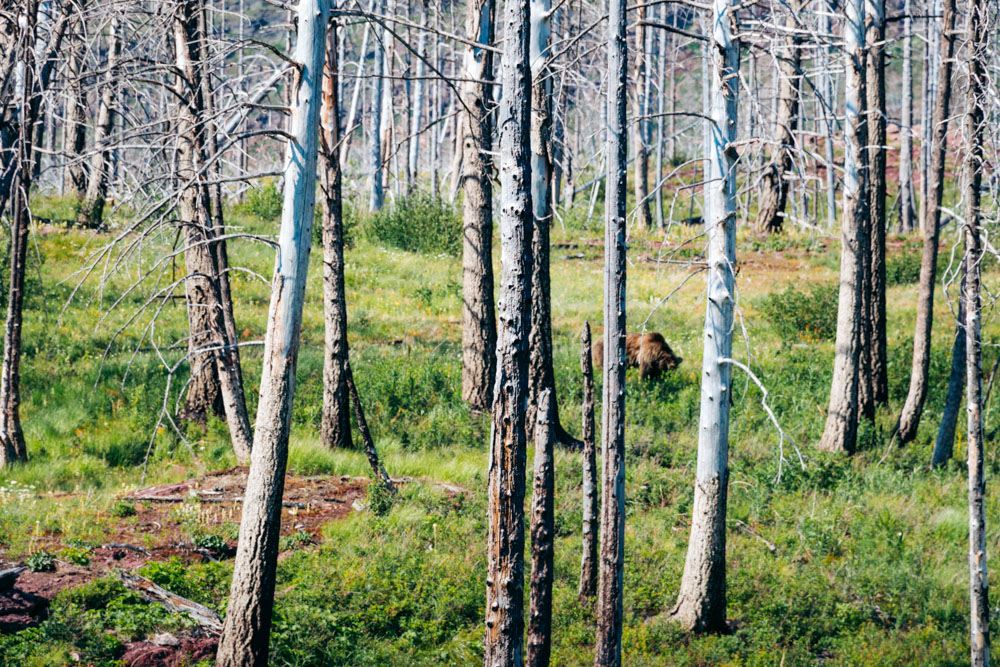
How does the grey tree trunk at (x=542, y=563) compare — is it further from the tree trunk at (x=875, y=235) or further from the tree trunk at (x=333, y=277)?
the tree trunk at (x=875, y=235)

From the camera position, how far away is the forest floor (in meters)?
7.19

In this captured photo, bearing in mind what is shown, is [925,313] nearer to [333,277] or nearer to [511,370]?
[333,277]

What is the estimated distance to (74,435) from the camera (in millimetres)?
10719

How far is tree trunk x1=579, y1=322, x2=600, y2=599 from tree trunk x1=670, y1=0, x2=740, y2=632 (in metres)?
0.87

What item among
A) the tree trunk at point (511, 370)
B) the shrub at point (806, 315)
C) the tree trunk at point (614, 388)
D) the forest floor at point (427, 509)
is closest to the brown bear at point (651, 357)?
the forest floor at point (427, 509)

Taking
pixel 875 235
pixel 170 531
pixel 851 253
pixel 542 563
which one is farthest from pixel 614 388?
pixel 875 235

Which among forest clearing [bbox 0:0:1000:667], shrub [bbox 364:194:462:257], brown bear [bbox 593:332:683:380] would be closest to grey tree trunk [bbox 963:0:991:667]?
forest clearing [bbox 0:0:1000:667]

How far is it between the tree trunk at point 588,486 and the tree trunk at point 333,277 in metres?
3.39

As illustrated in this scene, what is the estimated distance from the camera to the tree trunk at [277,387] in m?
6.12

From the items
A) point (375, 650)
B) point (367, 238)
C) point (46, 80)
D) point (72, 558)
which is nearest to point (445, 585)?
point (375, 650)

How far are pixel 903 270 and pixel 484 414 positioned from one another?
44.2ft

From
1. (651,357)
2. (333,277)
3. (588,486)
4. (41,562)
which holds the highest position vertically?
(333,277)

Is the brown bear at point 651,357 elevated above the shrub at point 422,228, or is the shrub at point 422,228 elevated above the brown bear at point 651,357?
the shrub at point 422,228

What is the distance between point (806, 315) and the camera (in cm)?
1686
